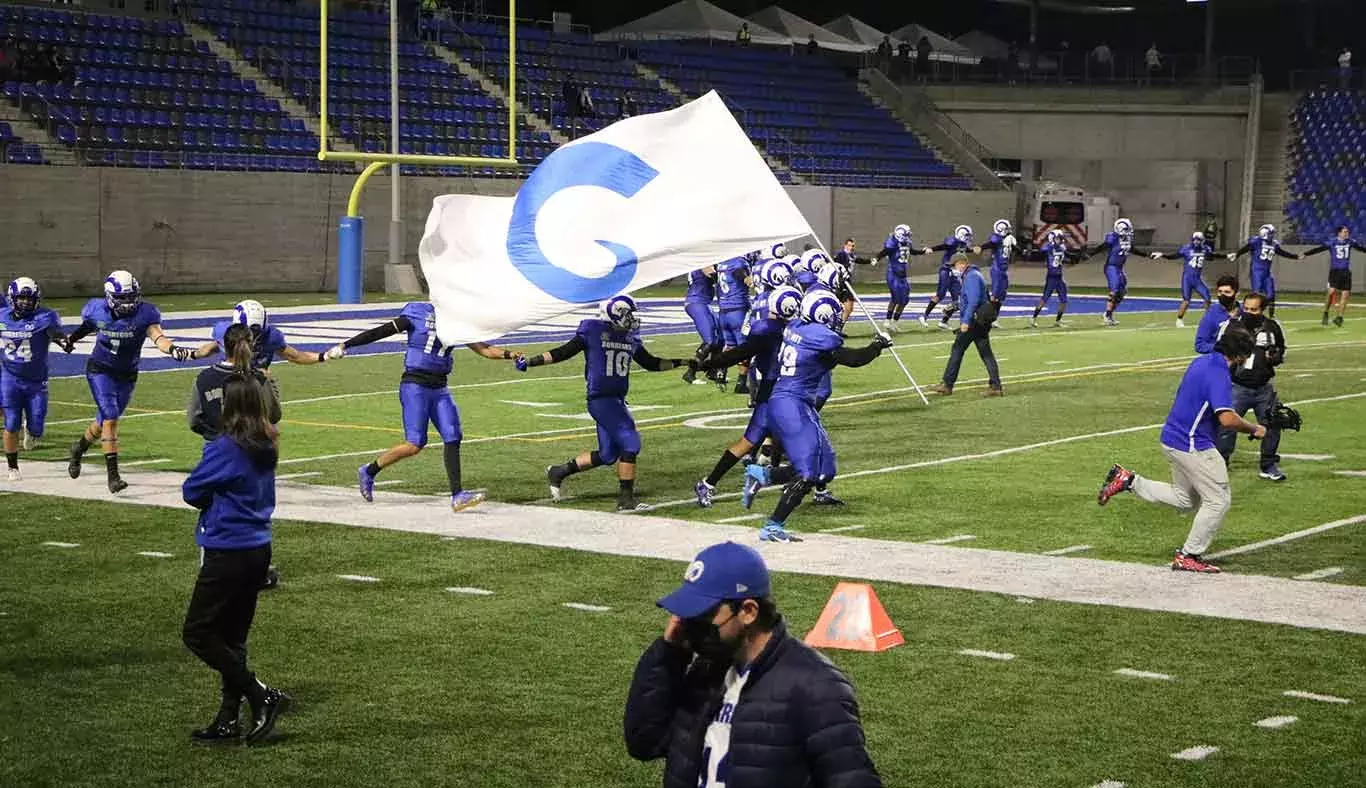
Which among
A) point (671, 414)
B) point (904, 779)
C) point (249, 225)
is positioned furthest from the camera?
point (249, 225)

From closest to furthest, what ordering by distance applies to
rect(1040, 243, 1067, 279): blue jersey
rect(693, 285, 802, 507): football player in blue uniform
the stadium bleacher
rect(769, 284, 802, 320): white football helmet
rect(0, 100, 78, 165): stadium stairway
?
1. rect(769, 284, 802, 320): white football helmet
2. rect(693, 285, 802, 507): football player in blue uniform
3. rect(1040, 243, 1067, 279): blue jersey
4. rect(0, 100, 78, 165): stadium stairway
5. the stadium bleacher

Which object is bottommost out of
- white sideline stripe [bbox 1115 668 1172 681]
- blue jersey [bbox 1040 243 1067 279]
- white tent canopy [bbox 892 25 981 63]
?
white sideline stripe [bbox 1115 668 1172 681]

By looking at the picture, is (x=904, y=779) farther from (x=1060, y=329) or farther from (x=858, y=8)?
(x=858, y=8)

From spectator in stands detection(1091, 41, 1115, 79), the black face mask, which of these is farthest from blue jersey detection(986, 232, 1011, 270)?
the black face mask

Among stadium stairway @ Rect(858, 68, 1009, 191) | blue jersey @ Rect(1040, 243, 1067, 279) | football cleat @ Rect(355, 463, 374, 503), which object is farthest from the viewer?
stadium stairway @ Rect(858, 68, 1009, 191)

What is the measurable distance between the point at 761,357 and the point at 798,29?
41677mm

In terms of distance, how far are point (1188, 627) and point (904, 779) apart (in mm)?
3142

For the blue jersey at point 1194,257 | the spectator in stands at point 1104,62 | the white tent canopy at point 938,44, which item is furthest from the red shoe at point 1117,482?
the white tent canopy at point 938,44

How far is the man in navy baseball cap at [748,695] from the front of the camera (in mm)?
4445

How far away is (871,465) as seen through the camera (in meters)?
15.9

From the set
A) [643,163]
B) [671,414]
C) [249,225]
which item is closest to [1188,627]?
[643,163]

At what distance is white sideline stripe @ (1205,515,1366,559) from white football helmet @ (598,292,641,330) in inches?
164

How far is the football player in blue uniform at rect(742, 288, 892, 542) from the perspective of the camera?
40.4 feet

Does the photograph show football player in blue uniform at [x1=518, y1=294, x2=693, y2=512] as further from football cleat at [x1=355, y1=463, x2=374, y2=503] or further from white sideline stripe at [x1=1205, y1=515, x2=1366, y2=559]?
white sideline stripe at [x1=1205, y1=515, x2=1366, y2=559]
